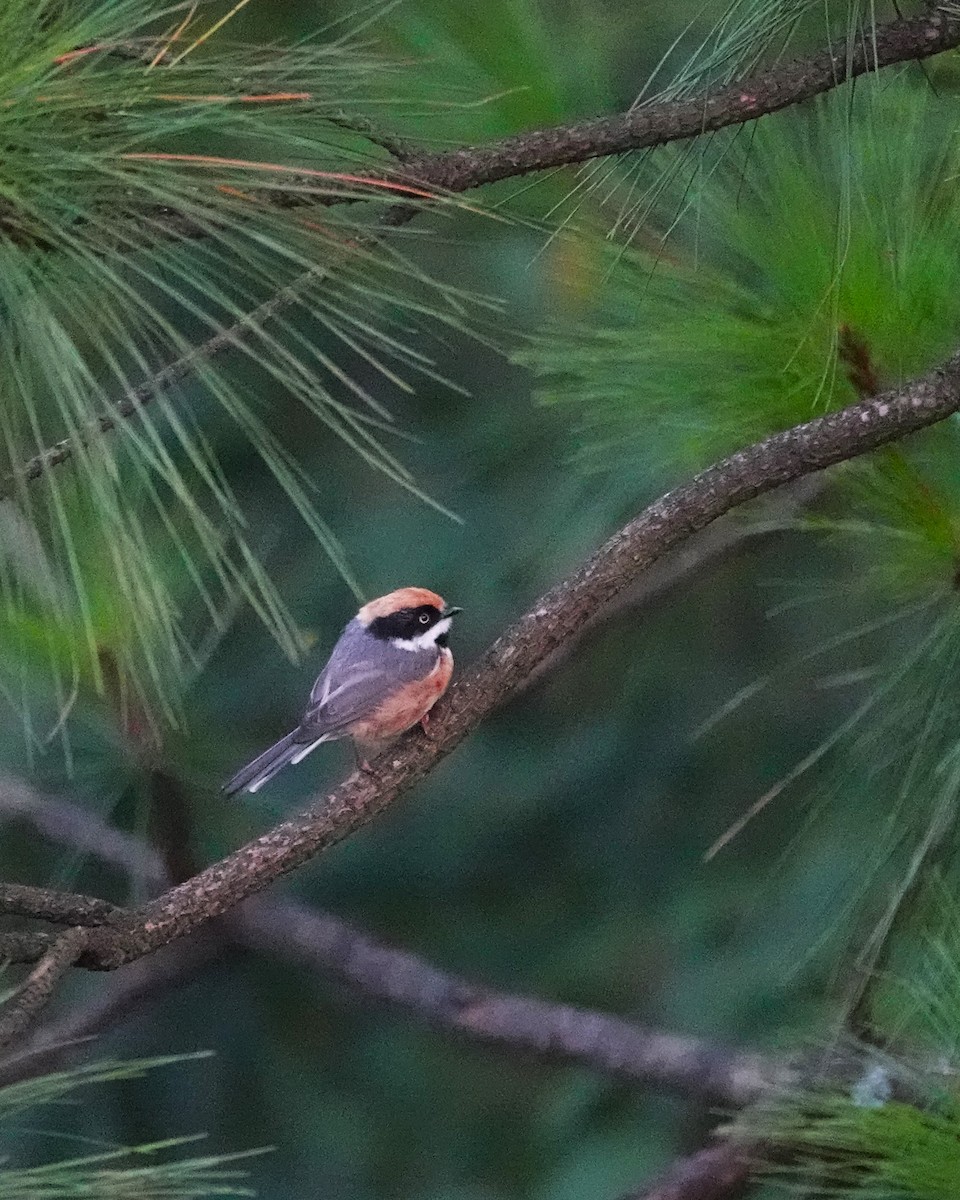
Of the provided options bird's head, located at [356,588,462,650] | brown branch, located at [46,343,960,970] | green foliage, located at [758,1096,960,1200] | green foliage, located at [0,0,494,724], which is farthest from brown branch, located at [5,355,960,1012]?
bird's head, located at [356,588,462,650]

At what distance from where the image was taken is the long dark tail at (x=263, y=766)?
3.30 feet

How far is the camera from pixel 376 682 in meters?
1.05

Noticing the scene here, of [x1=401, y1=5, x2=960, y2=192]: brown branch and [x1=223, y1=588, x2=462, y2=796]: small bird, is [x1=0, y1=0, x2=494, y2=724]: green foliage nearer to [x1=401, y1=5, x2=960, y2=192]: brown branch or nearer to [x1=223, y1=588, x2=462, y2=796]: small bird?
[x1=401, y1=5, x2=960, y2=192]: brown branch

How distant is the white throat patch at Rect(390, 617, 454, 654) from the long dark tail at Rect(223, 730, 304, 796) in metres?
0.11

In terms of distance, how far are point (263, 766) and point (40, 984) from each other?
470 mm

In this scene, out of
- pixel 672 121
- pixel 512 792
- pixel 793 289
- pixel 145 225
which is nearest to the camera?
pixel 145 225

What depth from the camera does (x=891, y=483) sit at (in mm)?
819

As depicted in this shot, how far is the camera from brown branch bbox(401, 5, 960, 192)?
65 centimetres

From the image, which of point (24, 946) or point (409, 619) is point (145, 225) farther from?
point (409, 619)

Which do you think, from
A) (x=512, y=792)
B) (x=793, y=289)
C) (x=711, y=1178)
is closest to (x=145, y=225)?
(x=793, y=289)

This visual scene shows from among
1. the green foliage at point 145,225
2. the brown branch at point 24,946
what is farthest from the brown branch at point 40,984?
the green foliage at point 145,225

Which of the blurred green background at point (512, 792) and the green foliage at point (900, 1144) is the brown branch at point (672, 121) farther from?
the green foliage at point (900, 1144)

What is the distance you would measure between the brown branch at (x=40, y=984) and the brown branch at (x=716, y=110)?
35cm

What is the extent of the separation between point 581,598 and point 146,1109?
0.87m
